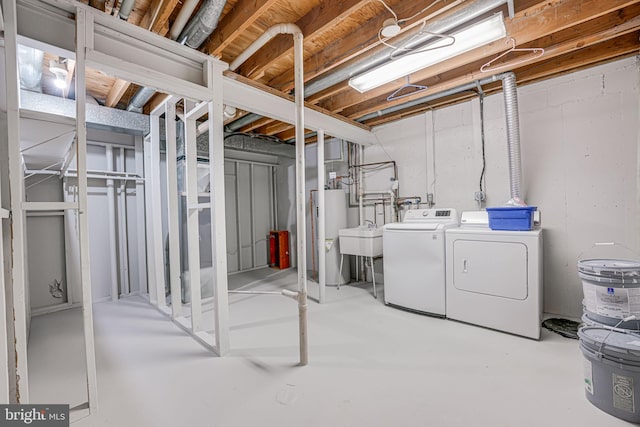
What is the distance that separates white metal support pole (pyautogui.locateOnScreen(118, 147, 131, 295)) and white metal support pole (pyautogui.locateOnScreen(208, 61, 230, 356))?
2452 mm

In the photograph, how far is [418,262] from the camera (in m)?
3.01

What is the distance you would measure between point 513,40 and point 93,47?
9.68 feet

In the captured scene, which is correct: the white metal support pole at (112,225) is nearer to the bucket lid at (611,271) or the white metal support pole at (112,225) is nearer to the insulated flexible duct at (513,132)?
the insulated flexible duct at (513,132)

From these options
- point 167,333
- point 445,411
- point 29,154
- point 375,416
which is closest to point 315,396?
point 375,416

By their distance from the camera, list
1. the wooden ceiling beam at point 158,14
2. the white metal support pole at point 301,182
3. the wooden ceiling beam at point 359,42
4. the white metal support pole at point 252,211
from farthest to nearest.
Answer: the white metal support pole at point 252,211 < the white metal support pole at point 301,182 < the wooden ceiling beam at point 359,42 < the wooden ceiling beam at point 158,14

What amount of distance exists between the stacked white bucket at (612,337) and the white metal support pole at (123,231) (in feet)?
15.7

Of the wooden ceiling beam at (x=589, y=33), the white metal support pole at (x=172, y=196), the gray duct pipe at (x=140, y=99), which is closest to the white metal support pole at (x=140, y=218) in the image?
the gray duct pipe at (x=140, y=99)

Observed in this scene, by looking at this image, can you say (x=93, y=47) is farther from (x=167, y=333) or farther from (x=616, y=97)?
(x=616, y=97)

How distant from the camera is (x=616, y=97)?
8.39 feet

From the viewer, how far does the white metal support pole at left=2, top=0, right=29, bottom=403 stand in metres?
1.30

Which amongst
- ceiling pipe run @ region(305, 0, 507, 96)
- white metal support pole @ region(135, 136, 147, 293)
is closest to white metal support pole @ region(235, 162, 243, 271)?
white metal support pole @ region(135, 136, 147, 293)

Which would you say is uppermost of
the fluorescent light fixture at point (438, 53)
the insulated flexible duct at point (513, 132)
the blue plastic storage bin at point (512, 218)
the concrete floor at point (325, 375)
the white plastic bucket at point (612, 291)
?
the fluorescent light fixture at point (438, 53)

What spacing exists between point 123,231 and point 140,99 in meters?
1.84

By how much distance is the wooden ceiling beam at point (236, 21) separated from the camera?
182 cm
